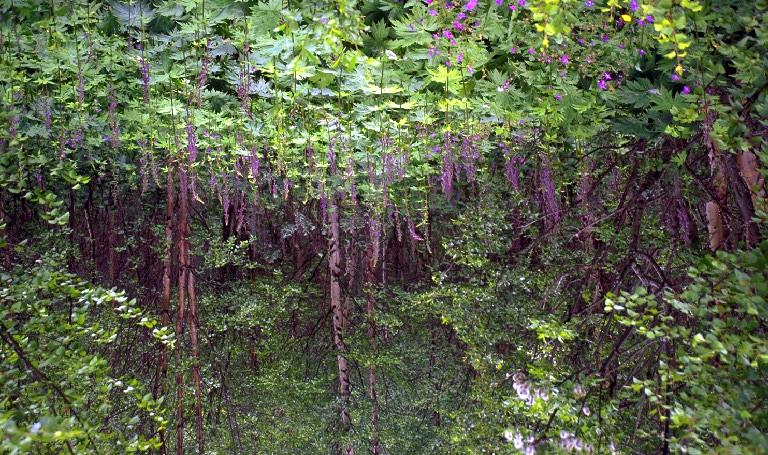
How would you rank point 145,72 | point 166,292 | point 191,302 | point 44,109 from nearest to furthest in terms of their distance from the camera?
point 145,72 < point 44,109 < point 166,292 < point 191,302

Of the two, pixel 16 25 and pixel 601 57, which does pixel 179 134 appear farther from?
pixel 601 57

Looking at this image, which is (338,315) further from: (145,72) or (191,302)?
(145,72)

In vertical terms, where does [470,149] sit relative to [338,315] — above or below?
above

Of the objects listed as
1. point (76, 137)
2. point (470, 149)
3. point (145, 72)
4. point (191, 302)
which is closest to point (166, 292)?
point (191, 302)

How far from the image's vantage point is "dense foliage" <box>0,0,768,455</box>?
2.11m

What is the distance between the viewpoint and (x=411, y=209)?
742 cm

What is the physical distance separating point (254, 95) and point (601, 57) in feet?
8.15

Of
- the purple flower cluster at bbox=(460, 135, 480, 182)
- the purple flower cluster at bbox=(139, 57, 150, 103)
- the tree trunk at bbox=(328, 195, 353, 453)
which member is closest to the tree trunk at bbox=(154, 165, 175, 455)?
the tree trunk at bbox=(328, 195, 353, 453)

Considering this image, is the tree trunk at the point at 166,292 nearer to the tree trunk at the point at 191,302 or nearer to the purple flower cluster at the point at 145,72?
the tree trunk at the point at 191,302

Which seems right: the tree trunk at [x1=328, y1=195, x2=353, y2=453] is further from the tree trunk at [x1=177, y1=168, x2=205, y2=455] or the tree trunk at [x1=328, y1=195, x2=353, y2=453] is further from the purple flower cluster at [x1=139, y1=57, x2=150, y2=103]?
the purple flower cluster at [x1=139, y1=57, x2=150, y2=103]

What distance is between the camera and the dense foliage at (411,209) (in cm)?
211

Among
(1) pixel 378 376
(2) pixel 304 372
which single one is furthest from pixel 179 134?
(1) pixel 378 376

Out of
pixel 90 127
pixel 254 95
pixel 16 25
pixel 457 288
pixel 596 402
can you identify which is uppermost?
pixel 16 25

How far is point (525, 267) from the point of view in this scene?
6.34 meters
